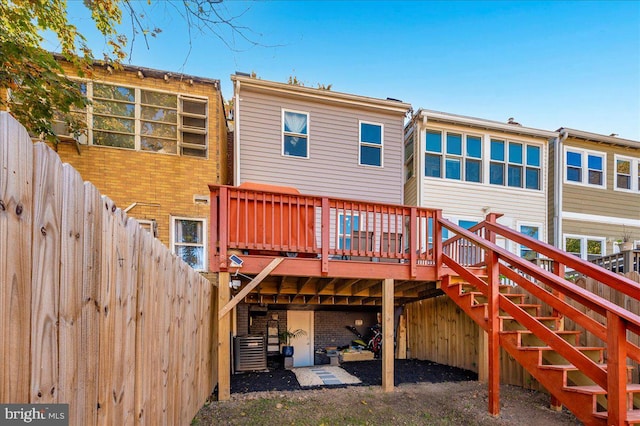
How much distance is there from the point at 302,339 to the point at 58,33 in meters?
8.56

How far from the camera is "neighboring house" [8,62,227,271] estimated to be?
288 inches

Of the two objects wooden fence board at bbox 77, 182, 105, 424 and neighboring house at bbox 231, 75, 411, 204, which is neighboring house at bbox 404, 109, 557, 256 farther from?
wooden fence board at bbox 77, 182, 105, 424

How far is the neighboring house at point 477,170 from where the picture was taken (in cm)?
946

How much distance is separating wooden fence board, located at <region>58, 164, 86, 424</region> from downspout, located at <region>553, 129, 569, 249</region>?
39.9 ft

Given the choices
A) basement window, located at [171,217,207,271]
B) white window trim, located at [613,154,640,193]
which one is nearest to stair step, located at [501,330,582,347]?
basement window, located at [171,217,207,271]

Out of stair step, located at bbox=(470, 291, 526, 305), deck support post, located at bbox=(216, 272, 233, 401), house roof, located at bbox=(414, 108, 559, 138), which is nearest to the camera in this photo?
deck support post, located at bbox=(216, 272, 233, 401)

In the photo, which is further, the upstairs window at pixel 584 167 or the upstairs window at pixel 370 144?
the upstairs window at pixel 584 167

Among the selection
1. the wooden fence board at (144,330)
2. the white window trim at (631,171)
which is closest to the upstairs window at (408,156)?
the white window trim at (631,171)

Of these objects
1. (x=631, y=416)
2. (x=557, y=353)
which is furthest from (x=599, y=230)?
(x=631, y=416)

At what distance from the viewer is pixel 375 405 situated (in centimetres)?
463

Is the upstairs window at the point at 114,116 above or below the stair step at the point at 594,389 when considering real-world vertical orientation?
above

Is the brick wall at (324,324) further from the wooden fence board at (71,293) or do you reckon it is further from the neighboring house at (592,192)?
the wooden fence board at (71,293)

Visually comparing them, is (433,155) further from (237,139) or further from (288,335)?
(288,335)

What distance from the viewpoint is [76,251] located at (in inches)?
48.3
